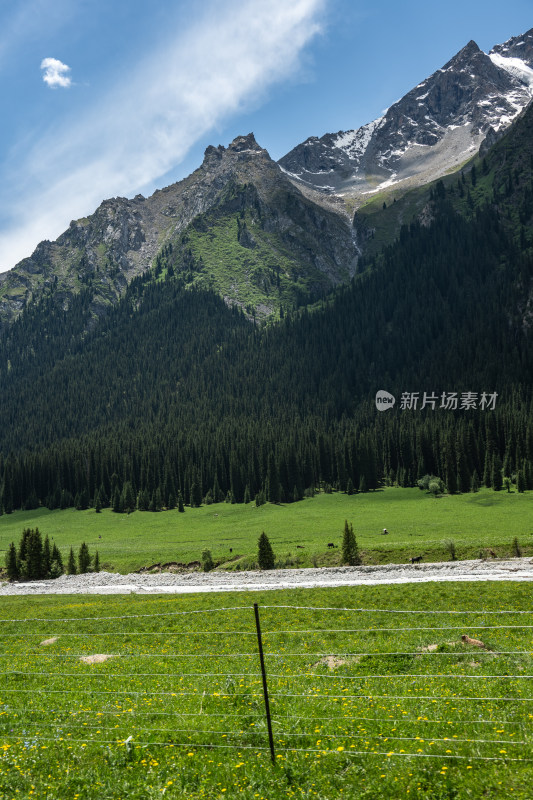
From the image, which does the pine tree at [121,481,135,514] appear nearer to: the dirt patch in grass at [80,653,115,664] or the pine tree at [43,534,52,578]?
the pine tree at [43,534,52,578]

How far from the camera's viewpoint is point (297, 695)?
14.0 metres

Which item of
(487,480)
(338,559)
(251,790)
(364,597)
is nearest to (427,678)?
(251,790)

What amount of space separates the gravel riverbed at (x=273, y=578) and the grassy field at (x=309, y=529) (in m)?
5.60

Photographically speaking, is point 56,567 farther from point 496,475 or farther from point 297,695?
point 496,475

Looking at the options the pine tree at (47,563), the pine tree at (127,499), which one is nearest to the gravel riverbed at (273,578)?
the pine tree at (47,563)

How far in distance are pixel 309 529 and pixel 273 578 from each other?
121 ft

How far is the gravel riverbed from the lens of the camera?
5465 centimetres

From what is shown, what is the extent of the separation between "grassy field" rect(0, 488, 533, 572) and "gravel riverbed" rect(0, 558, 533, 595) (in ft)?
18.4

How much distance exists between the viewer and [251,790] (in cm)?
1002

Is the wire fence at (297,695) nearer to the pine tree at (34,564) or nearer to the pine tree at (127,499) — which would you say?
the pine tree at (34,564)

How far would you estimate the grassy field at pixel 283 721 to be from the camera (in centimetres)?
1020

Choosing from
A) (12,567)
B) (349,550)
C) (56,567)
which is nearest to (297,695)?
(349,550)

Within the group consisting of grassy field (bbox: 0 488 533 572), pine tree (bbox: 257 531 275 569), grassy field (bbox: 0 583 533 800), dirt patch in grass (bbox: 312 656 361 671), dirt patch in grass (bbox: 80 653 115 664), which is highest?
grassy field (bbox: 0 583 533 800)

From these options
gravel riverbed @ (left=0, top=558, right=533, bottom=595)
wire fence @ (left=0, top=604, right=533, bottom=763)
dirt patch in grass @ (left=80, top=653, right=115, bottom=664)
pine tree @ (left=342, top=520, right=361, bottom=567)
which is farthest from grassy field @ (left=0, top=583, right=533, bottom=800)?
pine tree @ (left=342, top=520, right=361, bottom=567)
